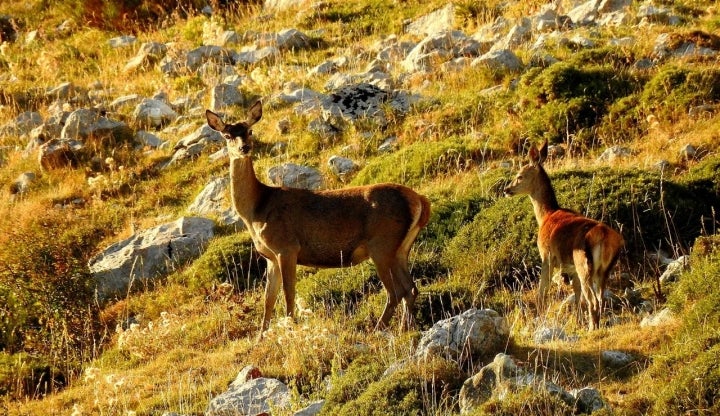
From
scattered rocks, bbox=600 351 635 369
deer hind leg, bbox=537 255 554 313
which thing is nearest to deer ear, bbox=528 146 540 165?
deer hind leg, bbox=537 255 554 313

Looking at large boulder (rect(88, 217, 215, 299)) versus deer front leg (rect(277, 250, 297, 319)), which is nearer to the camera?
deer front leg (rect(277, 250, 297, 319))

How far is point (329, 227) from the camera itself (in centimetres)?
1216

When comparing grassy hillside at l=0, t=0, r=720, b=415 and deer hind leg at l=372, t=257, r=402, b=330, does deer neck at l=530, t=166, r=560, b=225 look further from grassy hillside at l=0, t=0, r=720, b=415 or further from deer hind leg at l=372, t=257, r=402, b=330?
deer hind leg at l=372, t=257, r=402, b=330

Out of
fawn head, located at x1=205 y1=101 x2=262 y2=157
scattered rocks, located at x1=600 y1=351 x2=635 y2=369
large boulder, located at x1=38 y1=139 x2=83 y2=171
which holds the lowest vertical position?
large boulder, located at x1=38 y1=139 x2=83 y2=171

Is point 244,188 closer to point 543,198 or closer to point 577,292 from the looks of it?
point 543,198

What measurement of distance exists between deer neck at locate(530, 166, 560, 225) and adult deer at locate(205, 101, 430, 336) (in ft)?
5.13

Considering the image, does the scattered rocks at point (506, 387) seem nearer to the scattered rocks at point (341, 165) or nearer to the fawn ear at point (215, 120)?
the fawn ear at point (215, 120)

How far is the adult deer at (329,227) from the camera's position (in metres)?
12.0

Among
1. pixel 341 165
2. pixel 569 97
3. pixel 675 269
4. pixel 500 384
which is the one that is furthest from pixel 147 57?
pixel 500 384

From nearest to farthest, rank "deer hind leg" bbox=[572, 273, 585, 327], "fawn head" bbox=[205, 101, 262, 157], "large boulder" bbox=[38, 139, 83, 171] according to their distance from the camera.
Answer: "deer hind leg" bbox=[572, 273, 585, 327] → "fawn head" bbox=[205, 101, 262, 157] → "large boulder" bbox=[38, 139, 83, 171]

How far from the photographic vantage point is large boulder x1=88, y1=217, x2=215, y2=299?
15.9 meters

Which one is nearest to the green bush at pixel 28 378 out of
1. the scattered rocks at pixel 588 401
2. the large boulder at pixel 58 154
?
the scattered rocks at pixel 588 401

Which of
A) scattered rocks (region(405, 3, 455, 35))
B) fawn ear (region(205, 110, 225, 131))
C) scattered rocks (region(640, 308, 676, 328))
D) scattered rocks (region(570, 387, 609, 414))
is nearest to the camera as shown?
scattered rocks (region(570, 387, 609, 414))

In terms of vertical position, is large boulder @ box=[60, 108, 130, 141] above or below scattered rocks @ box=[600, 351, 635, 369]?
below
